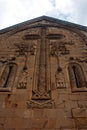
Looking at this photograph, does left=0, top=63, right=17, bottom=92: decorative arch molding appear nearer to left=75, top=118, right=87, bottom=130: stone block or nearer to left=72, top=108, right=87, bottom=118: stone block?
left=72, top=108, right=87, bottom=118: stone block

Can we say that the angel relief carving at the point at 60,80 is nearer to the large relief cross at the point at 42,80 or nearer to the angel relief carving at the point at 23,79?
the large relief cross at the point at 42,80

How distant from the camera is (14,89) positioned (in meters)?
8.40

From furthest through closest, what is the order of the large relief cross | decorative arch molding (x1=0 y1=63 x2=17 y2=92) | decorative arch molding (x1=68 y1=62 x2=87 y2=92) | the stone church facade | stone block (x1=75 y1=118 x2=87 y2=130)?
decorative arch molding (x1=0 y1=63 x2=17 y2=92) → decorative arch molding (x1=68 y1=62 x2=87 y2=92) → the large relief cross → the stone church facade → stone block (x1=75 y1=118 x2=87 y2=130)

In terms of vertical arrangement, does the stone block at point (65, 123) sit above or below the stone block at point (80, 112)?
below

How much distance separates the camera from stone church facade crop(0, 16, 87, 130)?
6918mm

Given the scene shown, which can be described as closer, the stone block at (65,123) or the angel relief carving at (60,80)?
the stone block at (65,123)

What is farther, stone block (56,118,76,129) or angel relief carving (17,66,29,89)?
angel relief carving (17,66,29,89)

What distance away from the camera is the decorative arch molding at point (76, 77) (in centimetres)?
851

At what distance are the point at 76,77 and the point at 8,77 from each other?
10.6 feet

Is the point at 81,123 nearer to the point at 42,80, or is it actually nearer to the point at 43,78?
the point at 42,80

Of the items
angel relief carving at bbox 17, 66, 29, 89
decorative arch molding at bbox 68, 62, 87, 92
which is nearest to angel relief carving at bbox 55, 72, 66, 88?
decorative arch molding at bbox 68, 62, 87, 92

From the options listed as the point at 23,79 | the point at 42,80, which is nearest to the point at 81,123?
the point at 42,80

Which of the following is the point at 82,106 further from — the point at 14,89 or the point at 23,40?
the point at 23,40

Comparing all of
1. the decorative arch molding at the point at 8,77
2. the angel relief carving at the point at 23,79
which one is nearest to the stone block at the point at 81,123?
the angel relief carving at the point at 23,79
